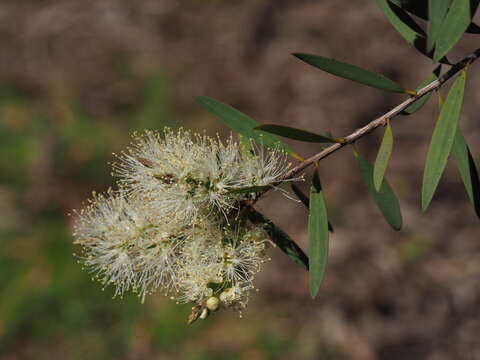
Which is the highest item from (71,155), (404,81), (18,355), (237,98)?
(404,81)

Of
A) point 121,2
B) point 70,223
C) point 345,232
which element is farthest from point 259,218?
point 121,2

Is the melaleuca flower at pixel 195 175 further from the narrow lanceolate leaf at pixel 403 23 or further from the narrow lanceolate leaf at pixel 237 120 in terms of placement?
the narrow lanceolate leaf at pixel 403 23

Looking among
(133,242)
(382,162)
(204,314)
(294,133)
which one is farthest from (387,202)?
(133,242)

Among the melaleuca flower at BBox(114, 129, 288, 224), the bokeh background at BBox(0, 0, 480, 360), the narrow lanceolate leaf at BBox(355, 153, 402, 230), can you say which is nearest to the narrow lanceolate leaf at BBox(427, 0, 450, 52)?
the narrow lanceolate leaf at BBox(355, 153, 402, 230)

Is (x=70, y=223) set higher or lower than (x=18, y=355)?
higher

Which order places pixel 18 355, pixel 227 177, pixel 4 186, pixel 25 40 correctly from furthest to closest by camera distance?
pixel 25 40 < pixel 4 186 < pixel 18 355 < pixel 227 177

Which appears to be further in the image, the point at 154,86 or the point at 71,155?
the point at 154,86

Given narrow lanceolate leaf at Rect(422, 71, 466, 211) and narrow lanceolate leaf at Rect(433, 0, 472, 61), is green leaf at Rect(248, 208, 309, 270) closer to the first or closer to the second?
narrow lanceolate leaf at Rect(422, 71, 466, 211)

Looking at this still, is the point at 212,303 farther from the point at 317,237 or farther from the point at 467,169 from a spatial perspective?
the point at 467,169

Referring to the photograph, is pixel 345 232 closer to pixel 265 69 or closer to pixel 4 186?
pixel 265 69
